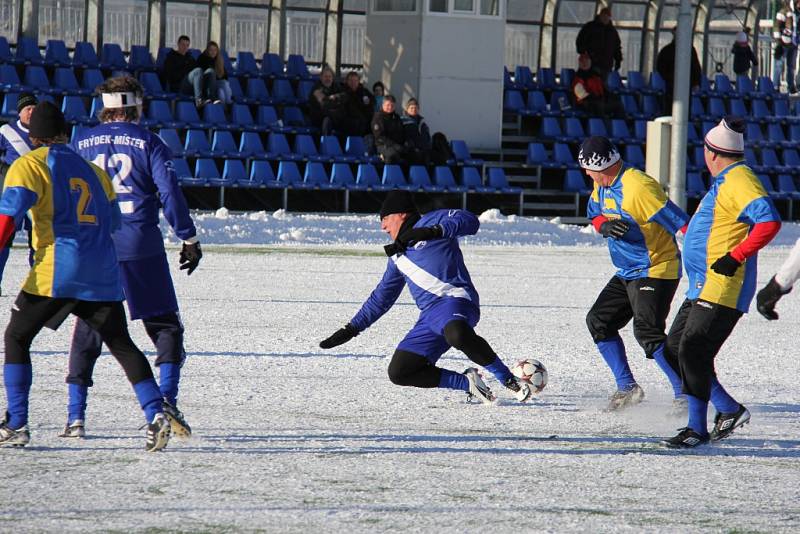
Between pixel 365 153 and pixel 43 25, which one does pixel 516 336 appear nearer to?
pixel 365 153

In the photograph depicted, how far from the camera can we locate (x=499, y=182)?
24969mm

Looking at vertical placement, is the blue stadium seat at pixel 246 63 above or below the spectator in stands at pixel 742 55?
below

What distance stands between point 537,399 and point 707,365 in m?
1.63

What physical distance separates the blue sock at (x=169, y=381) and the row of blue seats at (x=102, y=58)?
17.8 metres

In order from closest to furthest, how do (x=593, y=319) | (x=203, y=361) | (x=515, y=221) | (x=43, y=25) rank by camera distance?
(x=593, y=319), (x=203, y=361), (x=515, y=221), (x=43, y=25)

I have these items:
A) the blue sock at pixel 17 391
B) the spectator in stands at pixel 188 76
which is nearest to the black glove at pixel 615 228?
the blue sock at pixel 17 391

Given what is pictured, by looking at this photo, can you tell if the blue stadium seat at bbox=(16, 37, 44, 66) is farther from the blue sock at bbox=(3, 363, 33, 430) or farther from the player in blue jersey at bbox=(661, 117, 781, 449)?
the player in blue jersey at bbox=(661, 117, 781, 449)

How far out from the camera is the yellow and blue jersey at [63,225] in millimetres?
5969

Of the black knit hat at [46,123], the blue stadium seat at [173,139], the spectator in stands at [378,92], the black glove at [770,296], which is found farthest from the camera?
the spectator in stands at [378,92]

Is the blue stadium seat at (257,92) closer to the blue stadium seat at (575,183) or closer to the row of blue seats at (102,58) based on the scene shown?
the row of blue seats at (102,58)

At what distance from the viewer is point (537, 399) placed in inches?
320

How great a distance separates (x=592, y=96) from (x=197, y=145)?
9.01m

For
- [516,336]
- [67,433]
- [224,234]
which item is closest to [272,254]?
[224,234]

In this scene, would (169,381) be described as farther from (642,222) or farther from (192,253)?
(642,222)
